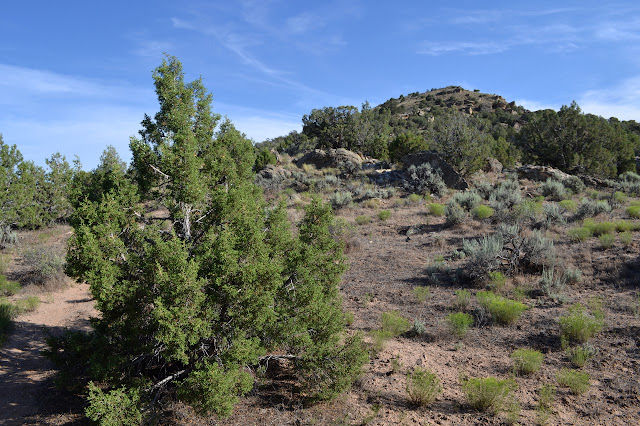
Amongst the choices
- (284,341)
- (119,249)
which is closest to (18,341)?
(119,249)

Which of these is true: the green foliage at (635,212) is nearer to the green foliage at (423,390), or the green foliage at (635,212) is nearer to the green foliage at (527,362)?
the green foliage at (527,362)

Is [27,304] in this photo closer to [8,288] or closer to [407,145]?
[8,288]

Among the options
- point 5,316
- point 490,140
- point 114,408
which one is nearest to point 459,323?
point 114,408

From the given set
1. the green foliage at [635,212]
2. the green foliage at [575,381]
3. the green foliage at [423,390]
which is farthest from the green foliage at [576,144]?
the green foliage at [423,390]

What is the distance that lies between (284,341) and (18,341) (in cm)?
702

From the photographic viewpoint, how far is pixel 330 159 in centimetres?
2828

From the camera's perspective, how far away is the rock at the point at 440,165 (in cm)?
2208

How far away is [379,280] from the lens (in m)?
10.8

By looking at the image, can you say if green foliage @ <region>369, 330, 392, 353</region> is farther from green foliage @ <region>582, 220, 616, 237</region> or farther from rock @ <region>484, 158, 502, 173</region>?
rock @ <region>484, 158, 502, 173</region>

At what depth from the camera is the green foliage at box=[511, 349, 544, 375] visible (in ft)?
19.7

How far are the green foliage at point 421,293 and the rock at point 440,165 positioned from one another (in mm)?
13854

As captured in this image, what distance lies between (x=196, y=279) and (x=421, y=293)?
20.2 ft

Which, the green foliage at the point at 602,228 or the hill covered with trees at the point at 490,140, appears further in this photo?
the hill covered with trees at the point at 490,140

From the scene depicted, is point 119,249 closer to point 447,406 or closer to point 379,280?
point 447,406
